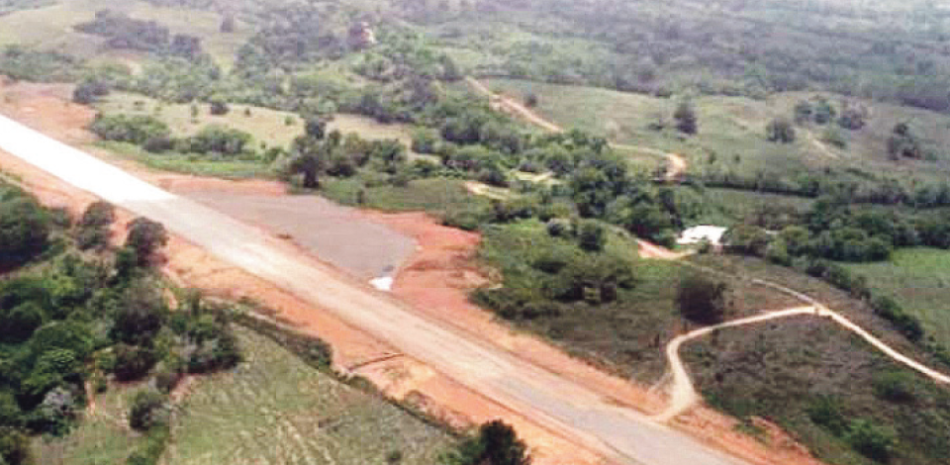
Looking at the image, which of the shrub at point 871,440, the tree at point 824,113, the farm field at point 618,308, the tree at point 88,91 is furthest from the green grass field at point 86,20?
the shrub at point 871,440

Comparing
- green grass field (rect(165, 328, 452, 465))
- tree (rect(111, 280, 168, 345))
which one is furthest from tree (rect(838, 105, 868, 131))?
tree (rect(111, 280, 168, 345))

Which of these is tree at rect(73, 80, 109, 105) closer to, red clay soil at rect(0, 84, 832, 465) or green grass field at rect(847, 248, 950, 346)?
red clay soil at rect(0, 84, 832, 465)

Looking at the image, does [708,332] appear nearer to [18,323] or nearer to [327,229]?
[327,229]

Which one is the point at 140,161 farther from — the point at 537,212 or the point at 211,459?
the point at 211,459

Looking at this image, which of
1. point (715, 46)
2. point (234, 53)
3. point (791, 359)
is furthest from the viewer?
point (715, 46)

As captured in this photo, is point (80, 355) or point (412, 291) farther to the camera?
point (412, 291)

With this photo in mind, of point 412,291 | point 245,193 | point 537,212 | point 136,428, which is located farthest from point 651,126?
point 136,428

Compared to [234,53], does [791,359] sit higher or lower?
higher
